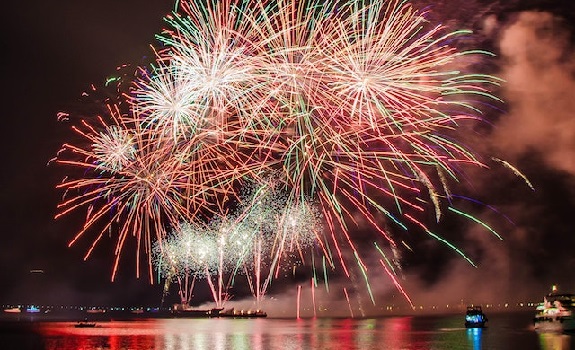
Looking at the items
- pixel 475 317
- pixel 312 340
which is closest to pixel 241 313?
pixel 475 317

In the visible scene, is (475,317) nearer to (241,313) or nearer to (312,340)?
(312,340)

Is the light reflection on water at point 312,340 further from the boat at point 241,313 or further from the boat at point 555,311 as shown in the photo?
the boat at point 241,313

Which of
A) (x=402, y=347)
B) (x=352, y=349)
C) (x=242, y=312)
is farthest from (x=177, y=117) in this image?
(x=242, y=312)

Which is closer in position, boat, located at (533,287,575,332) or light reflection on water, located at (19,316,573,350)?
light reflection on water, located at (19,316,573,350)

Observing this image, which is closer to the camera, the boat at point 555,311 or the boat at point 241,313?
the boat at point 555,311

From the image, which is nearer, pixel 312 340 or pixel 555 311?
pixel 312 340

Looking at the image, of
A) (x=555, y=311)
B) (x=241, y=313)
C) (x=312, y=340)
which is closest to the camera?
(x=312, y=340)

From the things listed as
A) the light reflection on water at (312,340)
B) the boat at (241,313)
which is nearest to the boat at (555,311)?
the light reflection on water at (312,340)

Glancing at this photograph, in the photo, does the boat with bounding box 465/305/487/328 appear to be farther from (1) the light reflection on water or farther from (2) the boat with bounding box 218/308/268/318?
(2) the boat with bounding box 218/308/268/318

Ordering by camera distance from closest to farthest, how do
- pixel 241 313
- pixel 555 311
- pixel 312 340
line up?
pixel 312 340 → pixel 555 311 → pixel 241 313

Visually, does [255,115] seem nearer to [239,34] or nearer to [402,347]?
[239,34]

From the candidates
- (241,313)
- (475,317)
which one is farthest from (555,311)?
(241,313)

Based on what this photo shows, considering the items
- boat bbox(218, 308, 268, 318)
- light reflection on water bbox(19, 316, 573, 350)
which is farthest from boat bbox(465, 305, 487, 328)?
boat bbox(218, 308, 268, 318)

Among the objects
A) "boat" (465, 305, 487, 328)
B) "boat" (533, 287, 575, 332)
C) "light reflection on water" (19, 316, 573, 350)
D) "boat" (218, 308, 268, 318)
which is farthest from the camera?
"boat" (218, 308, 268, 318)
